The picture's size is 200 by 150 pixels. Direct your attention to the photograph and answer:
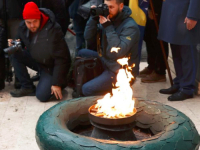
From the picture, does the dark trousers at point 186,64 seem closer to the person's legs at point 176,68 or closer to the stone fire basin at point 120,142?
the person's legs at point 176,68

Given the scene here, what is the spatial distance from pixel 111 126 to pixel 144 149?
0.30m

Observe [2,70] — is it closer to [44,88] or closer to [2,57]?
[2,57]

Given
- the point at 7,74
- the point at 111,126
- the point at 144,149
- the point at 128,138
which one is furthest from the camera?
the point at 7,74

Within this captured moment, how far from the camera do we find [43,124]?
2.09 m

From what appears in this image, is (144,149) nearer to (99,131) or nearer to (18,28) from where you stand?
(99,131)

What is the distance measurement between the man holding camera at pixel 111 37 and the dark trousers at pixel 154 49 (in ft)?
2.62

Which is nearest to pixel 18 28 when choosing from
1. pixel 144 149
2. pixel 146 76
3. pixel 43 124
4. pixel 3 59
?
pixel 3 59

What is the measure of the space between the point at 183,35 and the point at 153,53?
0.88 m

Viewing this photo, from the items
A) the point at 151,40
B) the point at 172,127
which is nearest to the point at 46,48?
the point at 151,40

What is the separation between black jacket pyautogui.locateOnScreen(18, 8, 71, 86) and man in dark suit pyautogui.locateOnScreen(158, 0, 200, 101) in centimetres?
114

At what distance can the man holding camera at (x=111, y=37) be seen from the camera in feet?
10.7

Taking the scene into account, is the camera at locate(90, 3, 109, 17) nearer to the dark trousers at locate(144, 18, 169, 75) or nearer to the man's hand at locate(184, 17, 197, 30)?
the man's hand at locate(184, 17, 197, 30)

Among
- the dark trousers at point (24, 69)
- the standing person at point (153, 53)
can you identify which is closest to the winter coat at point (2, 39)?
the dark trousers at point (24, 69)

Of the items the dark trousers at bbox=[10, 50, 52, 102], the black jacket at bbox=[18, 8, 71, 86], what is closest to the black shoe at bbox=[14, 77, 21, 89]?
the dark trousers at bbox=[10, 50, 52, 102]
